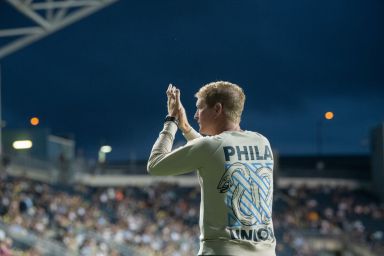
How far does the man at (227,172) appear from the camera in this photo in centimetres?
267

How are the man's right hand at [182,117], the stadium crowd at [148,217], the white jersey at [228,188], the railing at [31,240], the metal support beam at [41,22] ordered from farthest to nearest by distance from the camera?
the stadium crowd at [148,217] → the railing at [31,240] → the metal support beam at [41,22] → the man's right hand at [182,117] → the white jersey at [228,188]

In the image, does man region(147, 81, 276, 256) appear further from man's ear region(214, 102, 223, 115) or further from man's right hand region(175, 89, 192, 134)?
man's right hand region(175, 89, 192, 134)

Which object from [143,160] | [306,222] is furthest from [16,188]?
[143,160]

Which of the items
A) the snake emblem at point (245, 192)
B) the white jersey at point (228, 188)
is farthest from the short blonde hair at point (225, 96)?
the snake emblem at point (245, 192)

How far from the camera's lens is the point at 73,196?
20797 mm

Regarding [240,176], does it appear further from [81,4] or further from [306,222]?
[306,222]

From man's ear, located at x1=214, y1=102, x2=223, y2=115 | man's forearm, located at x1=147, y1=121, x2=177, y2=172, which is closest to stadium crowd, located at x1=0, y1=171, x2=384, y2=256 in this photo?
man's forearm, located at x1=147, y1=121, x2=177, y2=172

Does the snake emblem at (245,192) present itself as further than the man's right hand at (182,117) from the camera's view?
No

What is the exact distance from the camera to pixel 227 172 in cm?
270

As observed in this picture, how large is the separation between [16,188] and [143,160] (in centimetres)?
2199

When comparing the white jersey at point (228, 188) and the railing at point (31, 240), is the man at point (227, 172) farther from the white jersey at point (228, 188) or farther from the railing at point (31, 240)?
the railing at point (31, 240)

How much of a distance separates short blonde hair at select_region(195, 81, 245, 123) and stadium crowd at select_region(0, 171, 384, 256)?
33.0ft

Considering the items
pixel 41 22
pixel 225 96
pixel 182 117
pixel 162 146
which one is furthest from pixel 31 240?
pixel 225 96

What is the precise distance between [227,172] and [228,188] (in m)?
0.06
